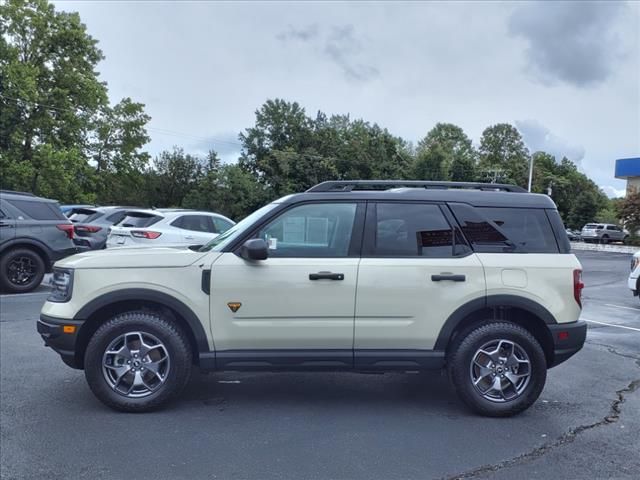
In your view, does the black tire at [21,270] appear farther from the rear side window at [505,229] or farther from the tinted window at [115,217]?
the rear side window at [505,229]

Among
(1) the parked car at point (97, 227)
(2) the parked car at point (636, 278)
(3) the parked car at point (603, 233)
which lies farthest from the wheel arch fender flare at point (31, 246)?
(3) the parked car at point (603, 233)

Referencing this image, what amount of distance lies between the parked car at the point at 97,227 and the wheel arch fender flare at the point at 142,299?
9579mm

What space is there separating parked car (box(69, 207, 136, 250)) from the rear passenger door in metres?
10.4

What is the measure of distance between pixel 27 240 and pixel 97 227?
3429 millimetres

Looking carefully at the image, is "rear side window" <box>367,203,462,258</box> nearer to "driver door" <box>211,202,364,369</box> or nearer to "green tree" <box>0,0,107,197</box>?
"driver door" <box>211,202,364,369</box>

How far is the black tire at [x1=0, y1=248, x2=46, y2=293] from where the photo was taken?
1018 centimetres

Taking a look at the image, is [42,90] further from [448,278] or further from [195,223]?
[448,278]

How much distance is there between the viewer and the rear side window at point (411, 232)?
456 cm

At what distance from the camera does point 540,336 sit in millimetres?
4719

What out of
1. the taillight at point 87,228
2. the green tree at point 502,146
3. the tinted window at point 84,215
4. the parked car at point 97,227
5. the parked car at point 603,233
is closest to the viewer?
the parked car at point 97,227

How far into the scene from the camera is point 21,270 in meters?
10.4

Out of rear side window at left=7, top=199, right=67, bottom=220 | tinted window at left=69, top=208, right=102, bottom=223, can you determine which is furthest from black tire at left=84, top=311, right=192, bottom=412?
tinted window at left=69, top=208, right=102, bottom=223

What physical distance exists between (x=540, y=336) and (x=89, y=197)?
34168 mm

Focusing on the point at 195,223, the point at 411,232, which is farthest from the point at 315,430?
the point at 195,223
